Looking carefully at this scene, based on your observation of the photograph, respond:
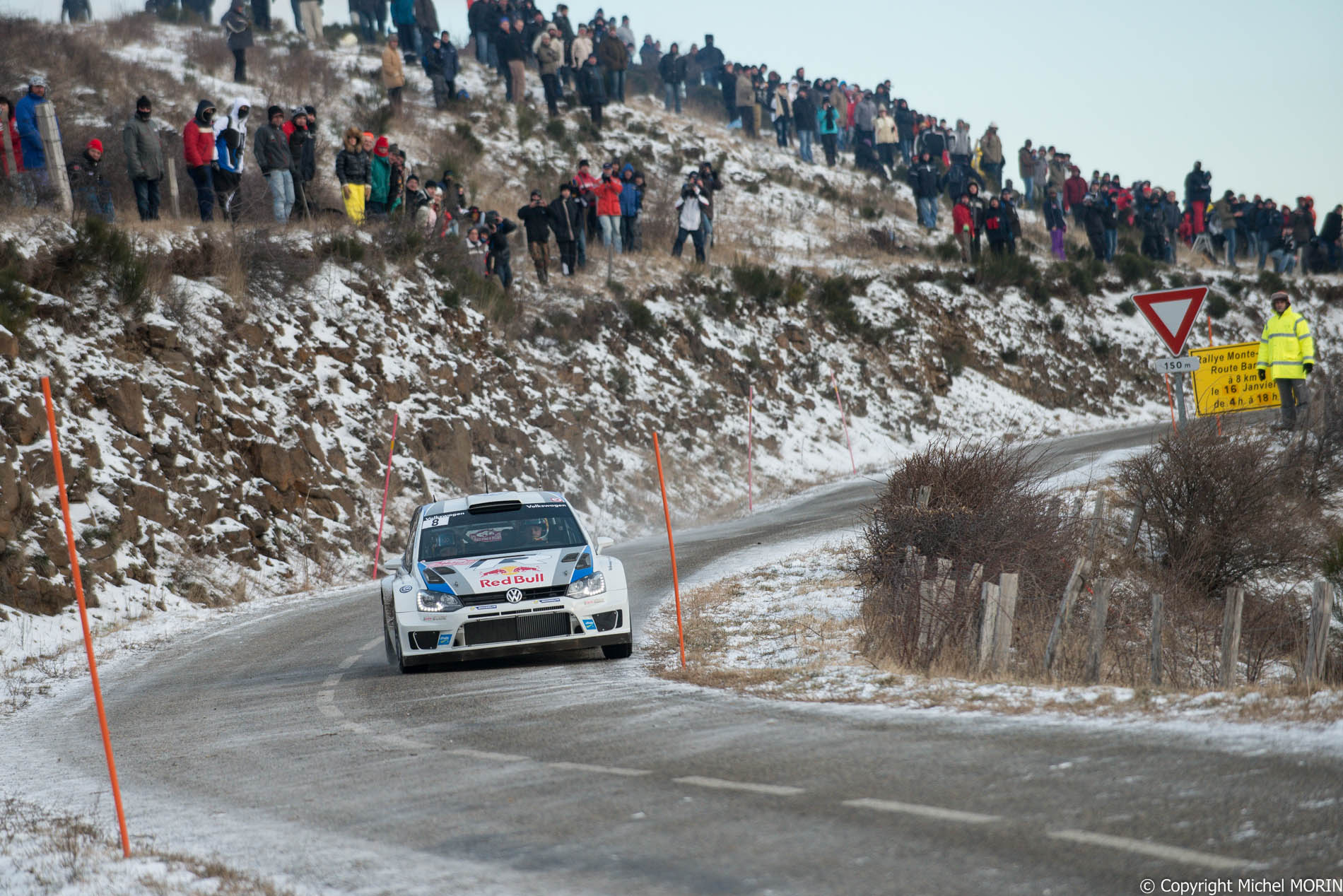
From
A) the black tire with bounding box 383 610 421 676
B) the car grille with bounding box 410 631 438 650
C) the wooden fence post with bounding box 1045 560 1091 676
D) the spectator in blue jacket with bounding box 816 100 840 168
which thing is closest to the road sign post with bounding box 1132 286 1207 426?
the wooden fence post with bounding box 1045 560 1091 676

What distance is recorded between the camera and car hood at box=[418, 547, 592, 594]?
34.1ft

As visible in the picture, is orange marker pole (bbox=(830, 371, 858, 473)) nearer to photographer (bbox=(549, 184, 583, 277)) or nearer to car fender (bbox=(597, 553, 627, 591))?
photographer (bbox=(549, 184, 583, 277))

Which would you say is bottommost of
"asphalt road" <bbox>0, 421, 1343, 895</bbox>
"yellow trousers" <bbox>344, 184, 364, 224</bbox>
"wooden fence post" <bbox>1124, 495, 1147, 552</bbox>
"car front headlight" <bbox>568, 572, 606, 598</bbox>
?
"wooden fence post" <bbox>1124, 495, 1147, 552</bbox>

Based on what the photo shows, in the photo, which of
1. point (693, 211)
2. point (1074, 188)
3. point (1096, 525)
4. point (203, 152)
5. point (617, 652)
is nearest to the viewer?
point (617, 652)

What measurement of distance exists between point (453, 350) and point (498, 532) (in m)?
14.8

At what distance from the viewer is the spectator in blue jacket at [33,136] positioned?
2003cm

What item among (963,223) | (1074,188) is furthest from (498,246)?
(1074,188)

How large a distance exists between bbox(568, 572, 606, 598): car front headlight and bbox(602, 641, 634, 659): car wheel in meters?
0.60

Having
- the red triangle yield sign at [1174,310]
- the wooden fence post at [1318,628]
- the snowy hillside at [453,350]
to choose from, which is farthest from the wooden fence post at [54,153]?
the wooden fence post at [1318,628]

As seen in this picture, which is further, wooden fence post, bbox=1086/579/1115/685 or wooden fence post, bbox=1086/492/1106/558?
wooden fence post, bbox=1086/492/1106/558

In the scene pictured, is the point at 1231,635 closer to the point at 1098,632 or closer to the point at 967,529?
the point at 1098,632

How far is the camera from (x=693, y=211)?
33094mm

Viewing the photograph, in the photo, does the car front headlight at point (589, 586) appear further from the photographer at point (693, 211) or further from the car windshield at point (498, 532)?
the photographer at point (693, 211)

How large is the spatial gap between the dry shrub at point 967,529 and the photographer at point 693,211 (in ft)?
60.0
